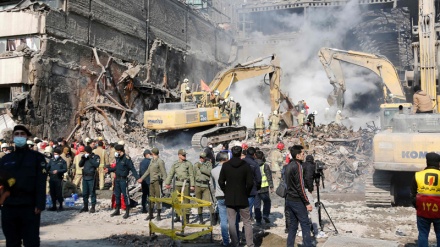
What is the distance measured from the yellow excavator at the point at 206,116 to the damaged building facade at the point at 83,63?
327 centimetres

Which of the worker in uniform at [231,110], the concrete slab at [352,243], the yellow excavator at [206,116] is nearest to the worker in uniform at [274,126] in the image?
the yellow excavator at [206,116]

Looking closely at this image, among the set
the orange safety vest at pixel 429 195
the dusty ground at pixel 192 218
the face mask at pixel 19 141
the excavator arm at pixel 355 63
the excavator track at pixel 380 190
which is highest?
the excavator arm at pixel 355 63

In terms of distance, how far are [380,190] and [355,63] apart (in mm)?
12002

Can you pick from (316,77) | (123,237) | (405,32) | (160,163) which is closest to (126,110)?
(160,163)

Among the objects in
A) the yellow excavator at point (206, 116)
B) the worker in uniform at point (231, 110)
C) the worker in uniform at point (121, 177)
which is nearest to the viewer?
the worker in uniform at point (121, 177)

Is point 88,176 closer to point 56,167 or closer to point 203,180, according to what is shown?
point 56,167

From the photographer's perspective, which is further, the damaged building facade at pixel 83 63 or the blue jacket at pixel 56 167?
the damaged building facade at pixel 83 63

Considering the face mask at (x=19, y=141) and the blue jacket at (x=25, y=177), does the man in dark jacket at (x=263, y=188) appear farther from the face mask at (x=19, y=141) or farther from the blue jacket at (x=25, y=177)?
the face mask at (x=19, y=141)

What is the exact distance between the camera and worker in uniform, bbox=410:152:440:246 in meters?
5.48

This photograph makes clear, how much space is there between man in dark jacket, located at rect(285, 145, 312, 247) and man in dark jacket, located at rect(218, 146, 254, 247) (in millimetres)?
601

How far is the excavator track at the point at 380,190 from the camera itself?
31.8ft

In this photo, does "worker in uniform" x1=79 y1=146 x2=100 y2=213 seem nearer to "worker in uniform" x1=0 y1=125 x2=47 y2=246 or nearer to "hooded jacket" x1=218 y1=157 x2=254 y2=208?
"hooded jacket" x1=218 y1=157 x2=254 y2=208

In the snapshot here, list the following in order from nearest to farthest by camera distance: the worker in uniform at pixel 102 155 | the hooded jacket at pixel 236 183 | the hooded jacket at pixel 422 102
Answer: the hooded jacket at pixel 236 183
the hooded jacket at pixel 422 102
the worker in uniform at pixel 102 155

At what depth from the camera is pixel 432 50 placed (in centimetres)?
1638
